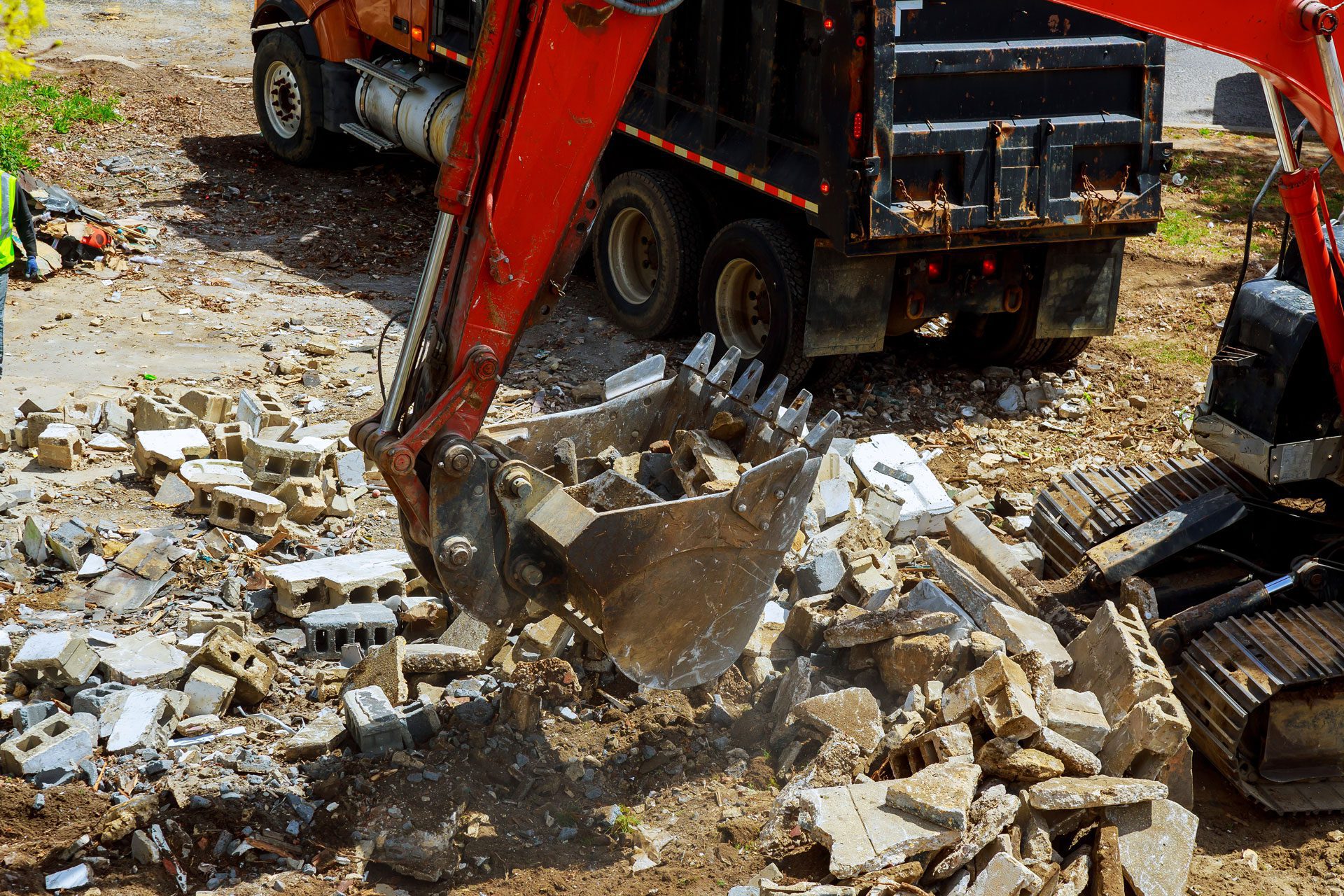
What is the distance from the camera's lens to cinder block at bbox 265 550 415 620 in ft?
17.4

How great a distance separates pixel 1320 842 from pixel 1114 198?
3.92 metres

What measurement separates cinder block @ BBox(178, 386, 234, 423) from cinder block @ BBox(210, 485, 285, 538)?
3.31 feet

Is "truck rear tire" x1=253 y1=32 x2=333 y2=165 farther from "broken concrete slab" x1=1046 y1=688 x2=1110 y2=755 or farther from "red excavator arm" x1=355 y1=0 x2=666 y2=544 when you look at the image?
"broken concrete slab" x1=1046 y1=688 x2=1110 y2=755

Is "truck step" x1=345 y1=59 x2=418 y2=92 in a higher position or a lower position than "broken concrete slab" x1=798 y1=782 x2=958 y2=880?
higher

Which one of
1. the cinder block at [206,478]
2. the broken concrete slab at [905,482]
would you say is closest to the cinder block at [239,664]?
the cinder block at [206,478]

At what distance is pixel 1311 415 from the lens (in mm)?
5062

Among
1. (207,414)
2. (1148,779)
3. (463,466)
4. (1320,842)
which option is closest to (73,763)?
(463,466)

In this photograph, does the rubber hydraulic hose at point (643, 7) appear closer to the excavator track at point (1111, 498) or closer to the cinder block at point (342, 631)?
the cinder block at point (342, 631)

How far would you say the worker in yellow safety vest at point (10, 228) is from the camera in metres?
6.94

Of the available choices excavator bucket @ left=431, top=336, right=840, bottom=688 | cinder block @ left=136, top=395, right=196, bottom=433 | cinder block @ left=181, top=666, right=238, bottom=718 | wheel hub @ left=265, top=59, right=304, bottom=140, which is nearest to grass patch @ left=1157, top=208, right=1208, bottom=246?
wheel hub @ left=265, top=59, right=304, bottom=140

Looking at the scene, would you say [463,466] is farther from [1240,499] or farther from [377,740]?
[1240,499]

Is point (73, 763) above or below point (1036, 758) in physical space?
below

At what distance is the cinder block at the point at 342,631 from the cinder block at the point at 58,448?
2.14 meters

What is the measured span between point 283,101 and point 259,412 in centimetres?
628
